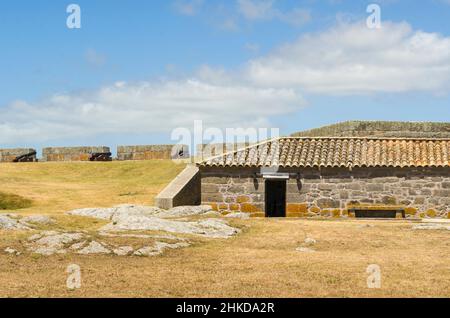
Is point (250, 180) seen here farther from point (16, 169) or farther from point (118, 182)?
point (16, 169)

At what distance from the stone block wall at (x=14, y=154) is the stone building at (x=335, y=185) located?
52.3 ft

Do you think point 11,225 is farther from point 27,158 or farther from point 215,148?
point 27,158

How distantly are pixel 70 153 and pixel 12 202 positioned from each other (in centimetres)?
1146

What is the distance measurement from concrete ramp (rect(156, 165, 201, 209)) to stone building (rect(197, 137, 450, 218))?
0.76 metres

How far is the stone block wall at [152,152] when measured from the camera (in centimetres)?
3553

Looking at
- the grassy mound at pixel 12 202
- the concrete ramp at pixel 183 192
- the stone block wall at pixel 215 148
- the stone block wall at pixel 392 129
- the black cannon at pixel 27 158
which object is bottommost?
the grassy mound at pixel 12 202

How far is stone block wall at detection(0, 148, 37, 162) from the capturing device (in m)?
37.8

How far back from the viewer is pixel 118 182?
32500 mm

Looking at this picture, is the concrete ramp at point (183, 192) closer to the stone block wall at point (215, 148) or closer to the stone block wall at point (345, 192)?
the stone block wall at point (345, 192)

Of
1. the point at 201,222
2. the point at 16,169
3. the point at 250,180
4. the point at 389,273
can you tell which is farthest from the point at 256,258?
the point at 16,169

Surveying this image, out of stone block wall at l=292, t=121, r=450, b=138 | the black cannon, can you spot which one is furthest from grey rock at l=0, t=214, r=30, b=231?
the black cannon

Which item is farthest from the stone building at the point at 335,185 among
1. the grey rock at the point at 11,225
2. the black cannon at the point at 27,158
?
the black cannon at the point at 27,158

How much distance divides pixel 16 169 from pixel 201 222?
63.9ft

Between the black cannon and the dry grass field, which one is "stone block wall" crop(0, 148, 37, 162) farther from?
the dry grass field
